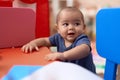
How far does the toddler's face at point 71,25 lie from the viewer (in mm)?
906

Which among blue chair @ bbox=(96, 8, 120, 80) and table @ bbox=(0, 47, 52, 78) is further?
blue chair @ bbox=(96, 8, 120, 80)

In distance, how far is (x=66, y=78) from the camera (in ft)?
1.21

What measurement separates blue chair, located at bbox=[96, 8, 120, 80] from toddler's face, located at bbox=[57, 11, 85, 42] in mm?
104

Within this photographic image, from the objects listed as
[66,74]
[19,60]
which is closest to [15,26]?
[19,60]

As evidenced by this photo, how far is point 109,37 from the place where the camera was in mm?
777

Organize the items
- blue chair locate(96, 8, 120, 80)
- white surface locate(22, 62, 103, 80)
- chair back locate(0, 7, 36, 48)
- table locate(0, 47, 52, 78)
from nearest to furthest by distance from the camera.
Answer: white surface locate(22, 62, 103, 80) < table locate(0, 47, 52, 78) < blue chair locate(96, 8, 120, 80) < chair back locate(0, 7, 36, 48)

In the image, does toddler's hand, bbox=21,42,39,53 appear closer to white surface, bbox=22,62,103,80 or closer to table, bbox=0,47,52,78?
table, bbox=0,47,52,78

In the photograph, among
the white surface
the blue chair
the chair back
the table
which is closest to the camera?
the white surface

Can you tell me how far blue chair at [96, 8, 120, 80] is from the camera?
73 cm

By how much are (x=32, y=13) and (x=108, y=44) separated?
32cm

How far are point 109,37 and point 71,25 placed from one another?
18 cm

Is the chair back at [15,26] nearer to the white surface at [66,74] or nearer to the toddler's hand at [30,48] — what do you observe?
the toddler's hand at [30,48]

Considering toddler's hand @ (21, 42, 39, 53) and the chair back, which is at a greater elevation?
the chair back

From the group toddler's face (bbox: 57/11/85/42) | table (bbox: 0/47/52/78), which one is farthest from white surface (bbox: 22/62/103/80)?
toddler's face (bbox: 57/11/85/42)
